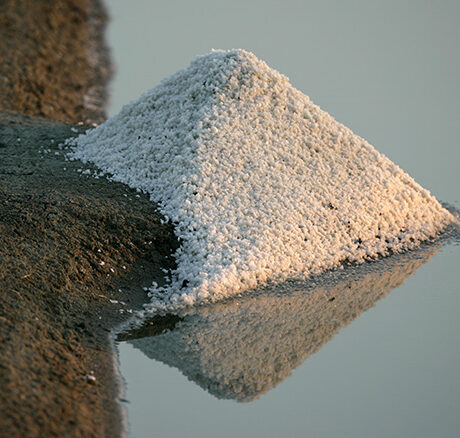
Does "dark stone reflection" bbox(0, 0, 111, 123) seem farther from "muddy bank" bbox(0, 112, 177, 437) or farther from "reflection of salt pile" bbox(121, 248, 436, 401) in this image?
"reflection of salt pile" bbox(121, 248, 436, 401)

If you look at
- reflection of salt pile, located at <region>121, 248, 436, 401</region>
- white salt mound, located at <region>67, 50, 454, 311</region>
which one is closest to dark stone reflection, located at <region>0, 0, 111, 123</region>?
white salt mound, located at <region>67, 50, 454, 311</region>

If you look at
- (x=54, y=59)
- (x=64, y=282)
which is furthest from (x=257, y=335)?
(x=54, y=59)

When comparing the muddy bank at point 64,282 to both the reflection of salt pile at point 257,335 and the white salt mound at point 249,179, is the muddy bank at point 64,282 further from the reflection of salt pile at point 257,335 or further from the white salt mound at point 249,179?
the reflection of salt pile at point 257,335

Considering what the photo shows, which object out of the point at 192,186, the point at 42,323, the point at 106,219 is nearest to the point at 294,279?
the point at 192,186

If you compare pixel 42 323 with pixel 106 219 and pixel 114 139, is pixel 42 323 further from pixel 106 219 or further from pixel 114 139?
pixel 114 139

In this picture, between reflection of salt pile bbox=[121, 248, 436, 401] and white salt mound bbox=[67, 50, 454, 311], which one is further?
white salt mound bbox=[67, 50, 454, 311]

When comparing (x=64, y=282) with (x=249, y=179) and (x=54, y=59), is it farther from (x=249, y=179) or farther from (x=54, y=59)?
(x=54, y=59)
